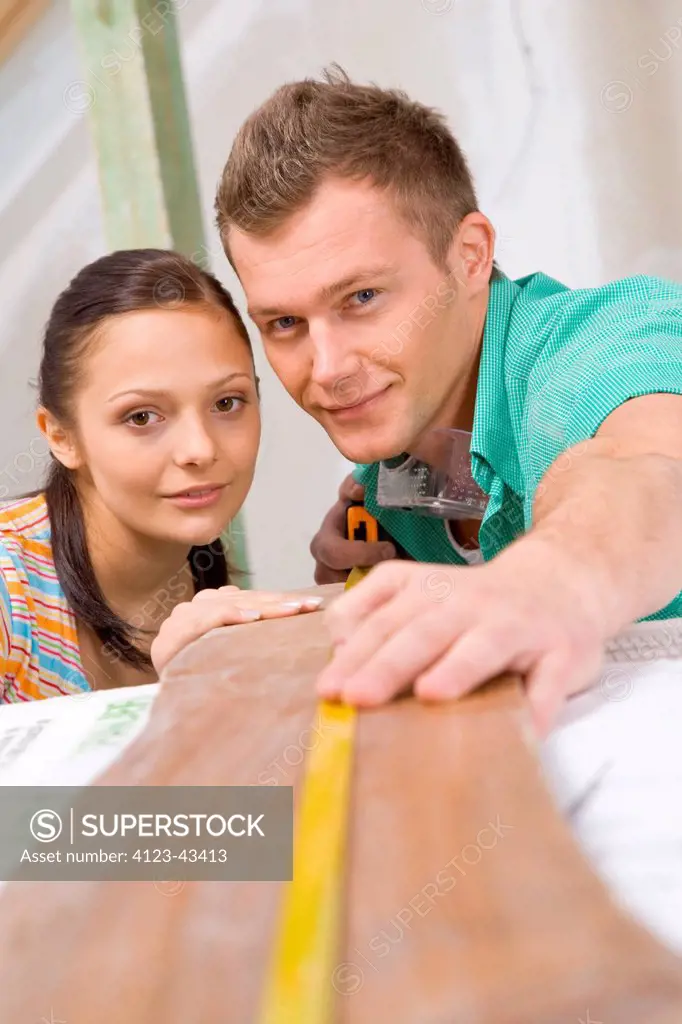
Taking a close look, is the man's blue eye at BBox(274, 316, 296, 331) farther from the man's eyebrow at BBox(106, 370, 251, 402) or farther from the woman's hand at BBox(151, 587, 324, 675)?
the woman's hand at BBox(151, 587, 324, 675)

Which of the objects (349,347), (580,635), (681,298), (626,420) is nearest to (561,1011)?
(580,635)

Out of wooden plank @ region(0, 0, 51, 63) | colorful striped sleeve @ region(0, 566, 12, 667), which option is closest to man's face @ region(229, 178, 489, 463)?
colorful striped sleeve @ region(0, 566, 12, 667)

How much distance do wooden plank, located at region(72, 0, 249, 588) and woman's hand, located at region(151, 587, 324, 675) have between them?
0.88 metres

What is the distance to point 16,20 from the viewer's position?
1.85 m

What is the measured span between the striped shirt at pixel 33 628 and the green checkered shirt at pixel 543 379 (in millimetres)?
410

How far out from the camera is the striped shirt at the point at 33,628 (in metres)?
1.02

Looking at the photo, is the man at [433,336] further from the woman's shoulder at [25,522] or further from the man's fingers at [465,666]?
the woman's shoulder at [25,522]

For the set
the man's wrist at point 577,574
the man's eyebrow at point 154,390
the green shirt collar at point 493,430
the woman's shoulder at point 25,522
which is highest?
the man's eyebrow at point 154,390

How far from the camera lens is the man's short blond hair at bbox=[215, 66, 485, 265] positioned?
40.9 inches

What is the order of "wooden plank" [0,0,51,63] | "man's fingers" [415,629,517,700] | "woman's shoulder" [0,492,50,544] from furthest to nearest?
1. "wooden plank" [0,0,51,63]
2. "woman's shoulder" [0,492,50,544]
3. "man's fingers" [415,629,517,700]

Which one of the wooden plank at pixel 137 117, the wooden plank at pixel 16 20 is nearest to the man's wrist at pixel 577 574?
the wooden plank at pixel 137 117

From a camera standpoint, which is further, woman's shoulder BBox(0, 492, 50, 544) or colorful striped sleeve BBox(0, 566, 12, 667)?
woman's shoulder BBox(0, 492, 50, 544)

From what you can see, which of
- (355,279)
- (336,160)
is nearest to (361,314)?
(355,279)

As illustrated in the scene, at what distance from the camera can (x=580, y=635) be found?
0.48 metres
